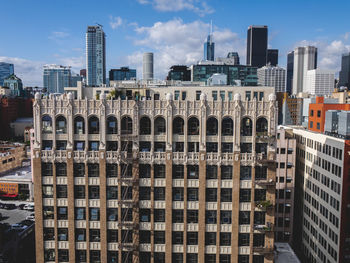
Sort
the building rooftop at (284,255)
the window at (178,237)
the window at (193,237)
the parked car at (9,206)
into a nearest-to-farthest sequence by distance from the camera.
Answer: the window at (193,237), the window at (178,237), the building rooftop at (284,255), the parked car at (9,206)

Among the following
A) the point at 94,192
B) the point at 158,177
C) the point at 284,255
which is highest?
the point at 158,177

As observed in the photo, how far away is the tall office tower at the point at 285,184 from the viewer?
3246 inches

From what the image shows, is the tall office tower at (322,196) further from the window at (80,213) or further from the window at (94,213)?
the window at (80,213)

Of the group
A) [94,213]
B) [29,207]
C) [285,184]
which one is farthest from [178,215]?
[29,207]

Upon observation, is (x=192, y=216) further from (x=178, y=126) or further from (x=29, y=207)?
(x=29, y=207)

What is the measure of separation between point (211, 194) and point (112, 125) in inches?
758

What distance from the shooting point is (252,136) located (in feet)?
150

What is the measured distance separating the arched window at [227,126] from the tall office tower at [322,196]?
29.5 metres

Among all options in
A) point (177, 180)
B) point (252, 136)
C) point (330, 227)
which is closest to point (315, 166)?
point (330, 227)

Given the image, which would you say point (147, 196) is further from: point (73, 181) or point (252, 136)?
point (252, 136)

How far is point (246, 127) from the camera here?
46344 mm

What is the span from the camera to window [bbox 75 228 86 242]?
47625mm

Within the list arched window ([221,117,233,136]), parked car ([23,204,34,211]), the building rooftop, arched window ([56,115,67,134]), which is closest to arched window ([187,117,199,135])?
arched window ([221,117,233,136])

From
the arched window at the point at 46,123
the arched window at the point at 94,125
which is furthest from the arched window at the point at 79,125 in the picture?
the arched window at the point at 46,123
